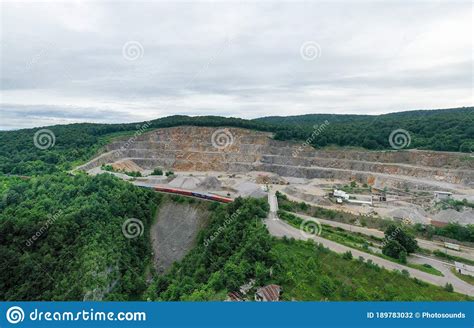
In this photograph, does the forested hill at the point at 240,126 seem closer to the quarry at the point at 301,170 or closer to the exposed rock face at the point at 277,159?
the quarry at the point at 301,170

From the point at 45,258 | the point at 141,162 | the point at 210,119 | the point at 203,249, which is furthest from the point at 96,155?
the point at 203,249

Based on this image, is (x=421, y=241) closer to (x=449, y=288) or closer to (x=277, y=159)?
(x=449, y=288)

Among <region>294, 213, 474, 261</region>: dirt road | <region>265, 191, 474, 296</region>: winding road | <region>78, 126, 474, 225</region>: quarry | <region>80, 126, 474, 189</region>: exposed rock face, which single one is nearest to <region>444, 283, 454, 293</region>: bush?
<region>265, 191, 474, 296</region>: winding road

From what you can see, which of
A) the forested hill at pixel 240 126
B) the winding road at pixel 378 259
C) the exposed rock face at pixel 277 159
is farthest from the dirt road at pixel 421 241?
the forested hill at pixel 240 126

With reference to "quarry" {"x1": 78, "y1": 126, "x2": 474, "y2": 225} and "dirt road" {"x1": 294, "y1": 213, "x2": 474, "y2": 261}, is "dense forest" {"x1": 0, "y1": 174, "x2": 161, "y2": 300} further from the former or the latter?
"dirt road" {"x1": 294, "y1": 213, "x2": 474, "y2": 261}

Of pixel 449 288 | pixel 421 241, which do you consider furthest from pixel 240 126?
pixel 449 288

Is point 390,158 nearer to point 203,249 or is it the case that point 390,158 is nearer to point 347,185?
point 347,185
